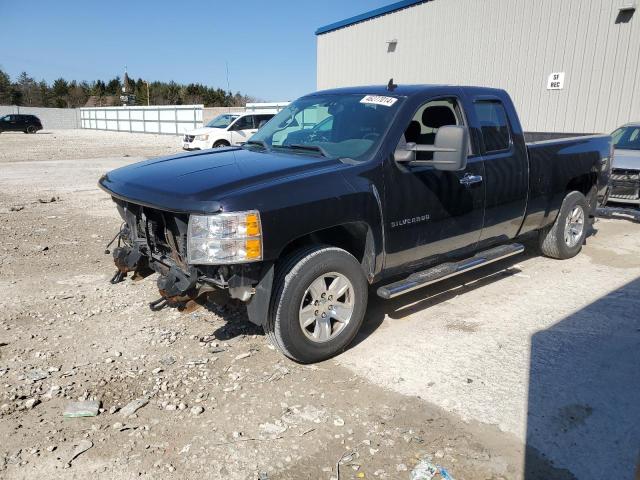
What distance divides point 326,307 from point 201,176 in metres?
1.29

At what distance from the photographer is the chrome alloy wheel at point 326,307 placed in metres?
3.73

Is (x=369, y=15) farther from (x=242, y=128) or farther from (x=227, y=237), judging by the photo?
(x=227, y=237)

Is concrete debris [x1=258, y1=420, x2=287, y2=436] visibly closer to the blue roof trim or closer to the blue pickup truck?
the blue pickup truck

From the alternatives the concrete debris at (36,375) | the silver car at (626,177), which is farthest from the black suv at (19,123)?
the concrete debris at (36,375)

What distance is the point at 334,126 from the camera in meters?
4.52

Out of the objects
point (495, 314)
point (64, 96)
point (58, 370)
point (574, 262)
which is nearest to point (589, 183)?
point (574, 262)

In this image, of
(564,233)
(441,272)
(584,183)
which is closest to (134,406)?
(441,272)

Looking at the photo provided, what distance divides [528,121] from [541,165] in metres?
10.6

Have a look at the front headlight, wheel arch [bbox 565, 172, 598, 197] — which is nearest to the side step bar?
the front headlight

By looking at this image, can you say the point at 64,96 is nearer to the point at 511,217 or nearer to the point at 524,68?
the point at 524,68

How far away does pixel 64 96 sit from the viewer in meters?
76.8

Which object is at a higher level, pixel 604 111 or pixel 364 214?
pixel 604 111

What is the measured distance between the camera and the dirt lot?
284cm

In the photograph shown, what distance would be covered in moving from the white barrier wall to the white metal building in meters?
20.9
